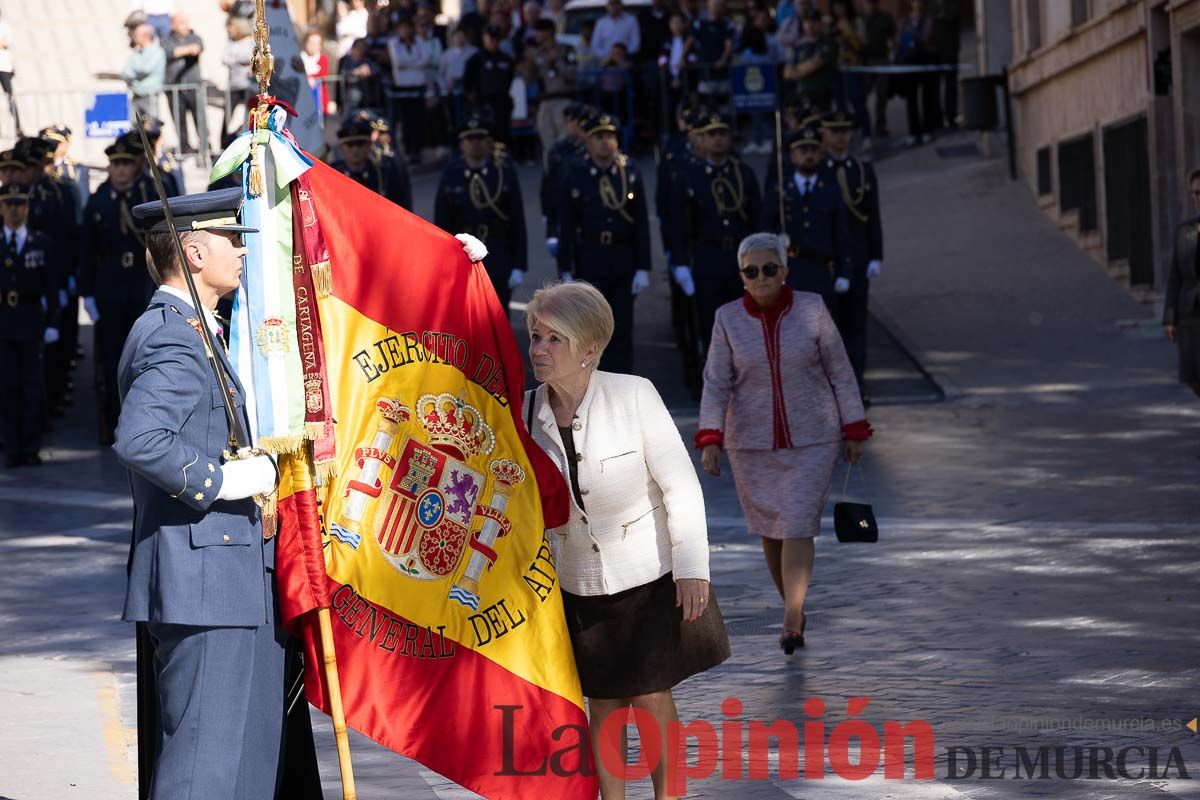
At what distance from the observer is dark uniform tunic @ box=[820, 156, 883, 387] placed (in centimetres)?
1548

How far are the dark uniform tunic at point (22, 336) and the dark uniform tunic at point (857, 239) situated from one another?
19.6 feet

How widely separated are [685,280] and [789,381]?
25.4 ft

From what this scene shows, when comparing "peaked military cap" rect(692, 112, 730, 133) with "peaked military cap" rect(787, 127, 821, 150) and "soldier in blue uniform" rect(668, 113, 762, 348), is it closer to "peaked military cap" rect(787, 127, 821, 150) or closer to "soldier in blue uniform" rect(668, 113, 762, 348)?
"soldier in blue uniform" rect(668, 113, 762, 348)

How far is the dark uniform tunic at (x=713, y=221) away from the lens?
16109 millimetres

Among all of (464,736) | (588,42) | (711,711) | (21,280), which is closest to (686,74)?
(588,42)

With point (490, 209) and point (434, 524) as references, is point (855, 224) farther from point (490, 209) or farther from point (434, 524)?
point (434, 524)

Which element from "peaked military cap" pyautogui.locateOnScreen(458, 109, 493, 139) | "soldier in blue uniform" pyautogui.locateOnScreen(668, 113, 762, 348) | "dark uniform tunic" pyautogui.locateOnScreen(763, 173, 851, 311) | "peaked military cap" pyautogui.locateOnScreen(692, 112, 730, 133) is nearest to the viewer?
"dark uniform tunic" pyautogui.locateOnScreen(763, 173, 851, 311)

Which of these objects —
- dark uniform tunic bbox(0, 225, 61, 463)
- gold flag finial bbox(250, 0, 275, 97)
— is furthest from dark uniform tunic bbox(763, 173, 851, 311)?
gold flag finial bbox(250, 0, 275, 97)

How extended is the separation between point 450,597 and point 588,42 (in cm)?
2288

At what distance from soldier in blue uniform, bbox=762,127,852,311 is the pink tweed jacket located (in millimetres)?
6581

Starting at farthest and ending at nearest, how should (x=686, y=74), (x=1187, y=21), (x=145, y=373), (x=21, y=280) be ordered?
(x=686, y=74)
(x=1187, y=21)
(x=21, y=280)
(x=145, y=373)

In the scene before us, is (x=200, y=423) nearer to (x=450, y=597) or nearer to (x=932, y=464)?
(x=450, y=597)

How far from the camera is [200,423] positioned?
17.2 ft

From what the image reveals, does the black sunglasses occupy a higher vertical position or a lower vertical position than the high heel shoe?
higher
